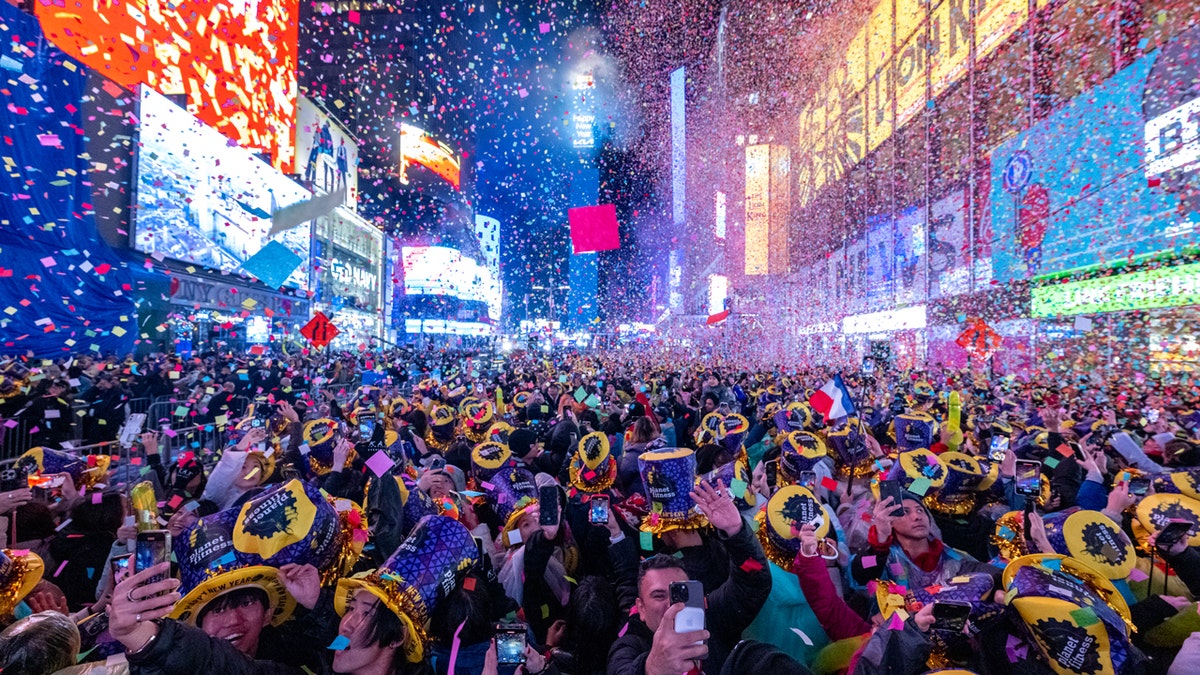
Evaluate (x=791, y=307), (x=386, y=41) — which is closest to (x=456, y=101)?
(x=386, y=41)

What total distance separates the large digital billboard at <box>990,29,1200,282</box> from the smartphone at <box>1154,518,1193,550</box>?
13.7 meters

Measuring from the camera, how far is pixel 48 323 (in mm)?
16219

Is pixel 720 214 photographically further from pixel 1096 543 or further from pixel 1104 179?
pixel 1096 543

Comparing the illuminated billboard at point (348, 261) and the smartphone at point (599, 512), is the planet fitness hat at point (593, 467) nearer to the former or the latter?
the smartphone at point (599, 512)

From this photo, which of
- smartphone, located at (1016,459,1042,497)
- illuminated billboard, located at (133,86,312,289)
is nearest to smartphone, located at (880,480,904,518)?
smartphone, located at (1016,459,1042,497)

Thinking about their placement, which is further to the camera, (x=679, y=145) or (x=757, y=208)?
(x=679, y=145)

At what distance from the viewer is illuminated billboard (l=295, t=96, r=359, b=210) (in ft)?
132

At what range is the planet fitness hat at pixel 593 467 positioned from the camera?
489cm

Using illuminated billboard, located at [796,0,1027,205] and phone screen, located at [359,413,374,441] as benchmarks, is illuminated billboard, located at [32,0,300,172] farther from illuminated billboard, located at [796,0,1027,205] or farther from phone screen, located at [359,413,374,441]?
illuminated billboard, located at [796,0,1027,205]

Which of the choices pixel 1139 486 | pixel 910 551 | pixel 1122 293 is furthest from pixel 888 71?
pixel 910 551

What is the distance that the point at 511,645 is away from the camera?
7.27 feet

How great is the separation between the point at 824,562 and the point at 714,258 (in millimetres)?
76339

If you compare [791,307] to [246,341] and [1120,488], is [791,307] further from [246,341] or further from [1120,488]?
[1120,488]

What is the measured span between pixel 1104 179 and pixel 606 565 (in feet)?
60.4
